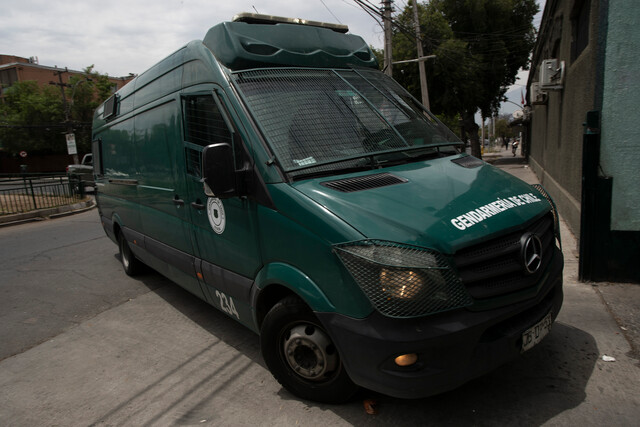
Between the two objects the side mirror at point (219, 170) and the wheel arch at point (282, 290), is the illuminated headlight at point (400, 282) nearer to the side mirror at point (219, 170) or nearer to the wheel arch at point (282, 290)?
the wheel arch at point (282, 290)

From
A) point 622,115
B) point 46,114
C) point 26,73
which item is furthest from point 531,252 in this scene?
point 26,73

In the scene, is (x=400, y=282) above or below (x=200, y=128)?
below

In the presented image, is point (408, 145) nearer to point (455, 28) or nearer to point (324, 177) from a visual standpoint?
point (324, 177)

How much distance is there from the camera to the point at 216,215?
360 cm

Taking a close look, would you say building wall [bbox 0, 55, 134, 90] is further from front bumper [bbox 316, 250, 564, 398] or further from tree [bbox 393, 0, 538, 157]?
front bumper [bbox 316, 250, 564, 398]

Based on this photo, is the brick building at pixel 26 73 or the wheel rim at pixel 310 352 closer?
the wheel rim at pixel 310 352

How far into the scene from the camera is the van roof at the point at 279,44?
137 inches

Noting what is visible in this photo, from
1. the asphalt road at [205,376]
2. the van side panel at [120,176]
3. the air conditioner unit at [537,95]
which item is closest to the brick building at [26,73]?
the air conditioner unit at [537,95]

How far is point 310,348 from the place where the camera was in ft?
9.32

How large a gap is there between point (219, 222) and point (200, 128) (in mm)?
842

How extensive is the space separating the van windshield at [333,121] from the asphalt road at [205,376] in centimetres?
167

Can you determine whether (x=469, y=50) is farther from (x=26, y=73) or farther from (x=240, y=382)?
(x=26, y=73)

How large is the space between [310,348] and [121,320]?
3052 mm

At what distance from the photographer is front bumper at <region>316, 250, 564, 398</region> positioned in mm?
2336
